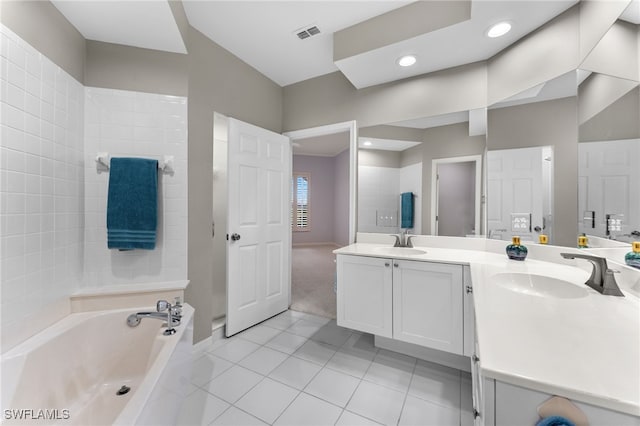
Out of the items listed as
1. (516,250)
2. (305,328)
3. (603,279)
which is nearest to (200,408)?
(305,328)

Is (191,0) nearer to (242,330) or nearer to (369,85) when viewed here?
(369,85)

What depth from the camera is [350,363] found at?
6.57ft

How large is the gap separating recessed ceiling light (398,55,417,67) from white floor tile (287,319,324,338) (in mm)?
2564

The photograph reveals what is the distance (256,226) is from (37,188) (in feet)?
5.02

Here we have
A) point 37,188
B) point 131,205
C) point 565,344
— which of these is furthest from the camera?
point 131,205

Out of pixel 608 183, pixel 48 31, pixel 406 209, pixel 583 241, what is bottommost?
pixel 583 241

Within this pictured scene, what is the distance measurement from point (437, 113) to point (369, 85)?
73cm

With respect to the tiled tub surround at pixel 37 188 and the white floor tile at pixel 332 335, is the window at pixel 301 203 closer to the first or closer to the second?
the white floor tile at pixel 332 335

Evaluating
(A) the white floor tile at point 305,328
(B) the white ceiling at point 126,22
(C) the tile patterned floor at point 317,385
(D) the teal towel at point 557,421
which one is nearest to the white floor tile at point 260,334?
(C) the tile patterned floor at point 317,385

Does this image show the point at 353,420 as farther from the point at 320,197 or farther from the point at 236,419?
the point at 320,197

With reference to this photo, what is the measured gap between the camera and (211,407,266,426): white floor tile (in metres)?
1.42

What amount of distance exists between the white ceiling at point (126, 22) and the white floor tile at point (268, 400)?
8.12 ft

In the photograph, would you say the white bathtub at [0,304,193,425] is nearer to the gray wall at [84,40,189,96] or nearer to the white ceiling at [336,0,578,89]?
the gray wall at [84,40,189,96]

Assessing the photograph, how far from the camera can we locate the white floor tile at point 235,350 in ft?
6.80
